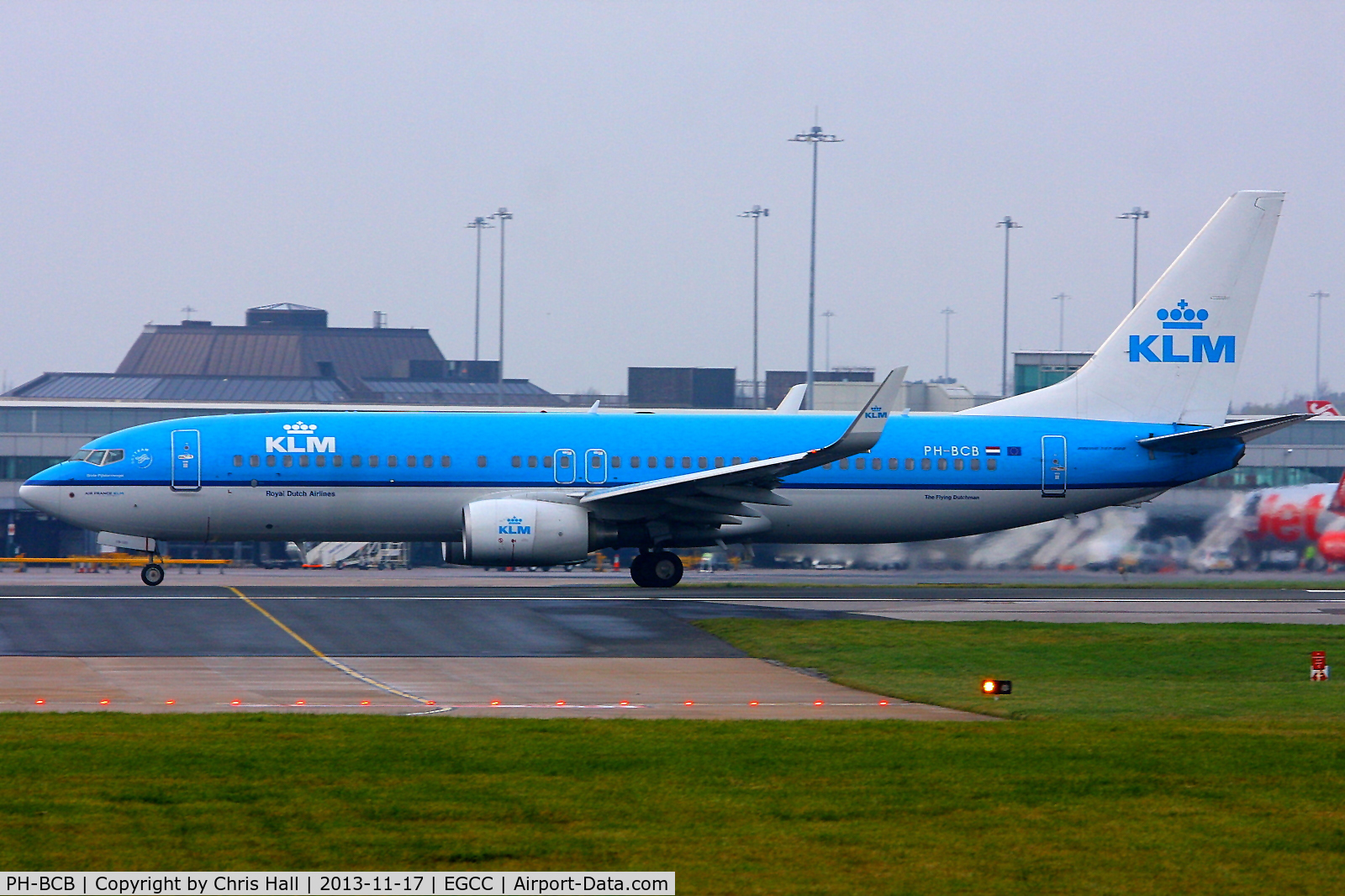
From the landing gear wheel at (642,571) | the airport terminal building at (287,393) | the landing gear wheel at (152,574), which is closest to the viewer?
the landing gear wheel at (152,574)

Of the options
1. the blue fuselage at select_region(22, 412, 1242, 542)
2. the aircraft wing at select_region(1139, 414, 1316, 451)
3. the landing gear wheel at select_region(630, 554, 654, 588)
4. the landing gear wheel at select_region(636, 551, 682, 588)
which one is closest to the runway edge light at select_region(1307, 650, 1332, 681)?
the aircraft wing at select_region(1139, 414, 1316, 451)

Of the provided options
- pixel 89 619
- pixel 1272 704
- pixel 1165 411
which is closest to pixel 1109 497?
pixel 1165 411

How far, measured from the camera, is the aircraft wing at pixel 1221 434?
33.0 m

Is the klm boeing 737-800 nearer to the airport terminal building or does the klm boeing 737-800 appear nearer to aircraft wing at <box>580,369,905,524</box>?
aircraft wing at <box>580,369,905,524</box>

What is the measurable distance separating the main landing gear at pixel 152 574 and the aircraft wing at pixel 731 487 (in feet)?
31.5

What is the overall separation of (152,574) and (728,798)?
80.5ft

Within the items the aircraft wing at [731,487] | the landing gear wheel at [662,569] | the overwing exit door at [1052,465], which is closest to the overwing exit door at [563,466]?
the aircraft wing at [731,487]

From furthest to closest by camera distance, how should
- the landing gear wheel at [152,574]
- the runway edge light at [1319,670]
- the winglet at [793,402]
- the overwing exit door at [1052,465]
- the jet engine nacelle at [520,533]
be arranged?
the winglet at [793,402], the overwing exit door at [1052,465], the landing gear wheel at [152,574], the jet engine nacelle at [520,533], the runway edge light at [1319,670]

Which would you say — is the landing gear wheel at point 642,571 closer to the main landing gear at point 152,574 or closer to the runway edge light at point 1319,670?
the main landing gear at point 152,574

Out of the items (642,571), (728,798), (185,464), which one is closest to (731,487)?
(642,571)

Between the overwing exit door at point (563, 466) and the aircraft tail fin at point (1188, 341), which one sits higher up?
the aircraft tail fin at point (1188, 341)

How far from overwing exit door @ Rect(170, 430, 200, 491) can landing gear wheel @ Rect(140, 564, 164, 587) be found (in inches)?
79.9

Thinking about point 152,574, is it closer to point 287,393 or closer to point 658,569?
point 658,569

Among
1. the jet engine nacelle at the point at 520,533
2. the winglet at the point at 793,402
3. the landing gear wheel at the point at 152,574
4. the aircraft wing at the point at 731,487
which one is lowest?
the landing gear wheel at the point at 152,574
